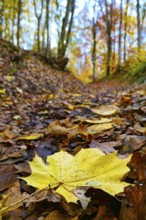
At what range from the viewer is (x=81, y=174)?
0.68 meters

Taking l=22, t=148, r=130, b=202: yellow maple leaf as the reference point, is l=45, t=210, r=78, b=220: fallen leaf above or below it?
below

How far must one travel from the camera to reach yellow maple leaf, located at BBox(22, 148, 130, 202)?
0.60 meters

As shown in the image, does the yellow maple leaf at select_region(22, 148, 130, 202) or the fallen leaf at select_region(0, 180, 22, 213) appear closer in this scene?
the yellow maple leaf at select_region(22, 148, 130, 202)

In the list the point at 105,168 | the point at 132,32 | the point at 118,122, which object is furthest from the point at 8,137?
the point at 132,32

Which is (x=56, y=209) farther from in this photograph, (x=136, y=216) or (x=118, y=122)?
(x=118, y=122)

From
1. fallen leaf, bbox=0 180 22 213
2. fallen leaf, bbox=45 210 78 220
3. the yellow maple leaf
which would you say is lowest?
fallen leaf, bbox=0 180 22 213

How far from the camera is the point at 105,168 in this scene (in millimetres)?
659

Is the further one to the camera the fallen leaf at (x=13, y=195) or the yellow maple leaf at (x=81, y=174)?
the fallen leaf at (x=13, y=195)

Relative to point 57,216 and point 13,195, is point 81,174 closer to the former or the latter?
point 57,216

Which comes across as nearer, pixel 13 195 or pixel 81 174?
pixel 81 174

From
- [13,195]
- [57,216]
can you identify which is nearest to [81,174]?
[57,216]

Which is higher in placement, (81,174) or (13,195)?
(81,174)

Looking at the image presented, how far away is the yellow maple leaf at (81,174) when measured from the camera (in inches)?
23.7

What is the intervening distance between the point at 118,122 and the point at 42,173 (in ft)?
3.04
